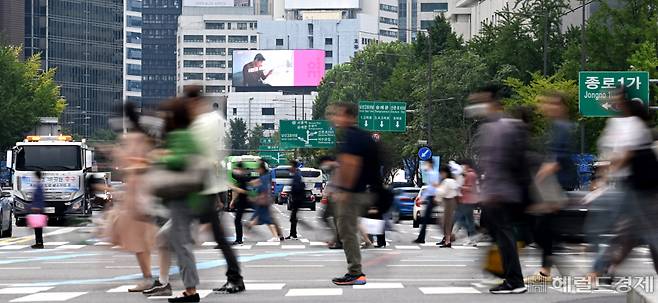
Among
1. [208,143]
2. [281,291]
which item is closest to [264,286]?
[281,291]

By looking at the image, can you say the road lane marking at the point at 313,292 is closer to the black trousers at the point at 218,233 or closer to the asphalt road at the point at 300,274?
the asphalt road at the point at 300,274

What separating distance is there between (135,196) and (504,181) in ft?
12.2

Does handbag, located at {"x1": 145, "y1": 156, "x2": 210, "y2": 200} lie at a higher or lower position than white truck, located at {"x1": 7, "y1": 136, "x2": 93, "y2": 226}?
higher

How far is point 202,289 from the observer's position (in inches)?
627

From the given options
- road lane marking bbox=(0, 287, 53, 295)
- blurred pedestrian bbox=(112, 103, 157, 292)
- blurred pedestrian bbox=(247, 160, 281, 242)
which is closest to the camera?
blurred pedestrian bbox=(112, 103, 157, 292)

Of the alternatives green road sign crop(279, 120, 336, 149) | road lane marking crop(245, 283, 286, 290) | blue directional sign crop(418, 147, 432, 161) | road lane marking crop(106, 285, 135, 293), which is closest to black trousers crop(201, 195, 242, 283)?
road lane marking crop(245, 283, 286, 290)

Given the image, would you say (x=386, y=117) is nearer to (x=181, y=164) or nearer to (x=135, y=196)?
(x=135, y=196)

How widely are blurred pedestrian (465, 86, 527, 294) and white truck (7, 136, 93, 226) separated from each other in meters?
30.4

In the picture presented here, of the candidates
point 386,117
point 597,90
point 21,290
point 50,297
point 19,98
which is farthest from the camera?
point 19,98

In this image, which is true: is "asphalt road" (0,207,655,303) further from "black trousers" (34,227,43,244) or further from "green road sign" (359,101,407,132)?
"green road sign" (359,101,407,132)

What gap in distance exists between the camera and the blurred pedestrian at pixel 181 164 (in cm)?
1358

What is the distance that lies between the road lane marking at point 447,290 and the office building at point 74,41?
6724 inches

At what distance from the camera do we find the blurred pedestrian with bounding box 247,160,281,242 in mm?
30391

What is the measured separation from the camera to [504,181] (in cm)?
1427
